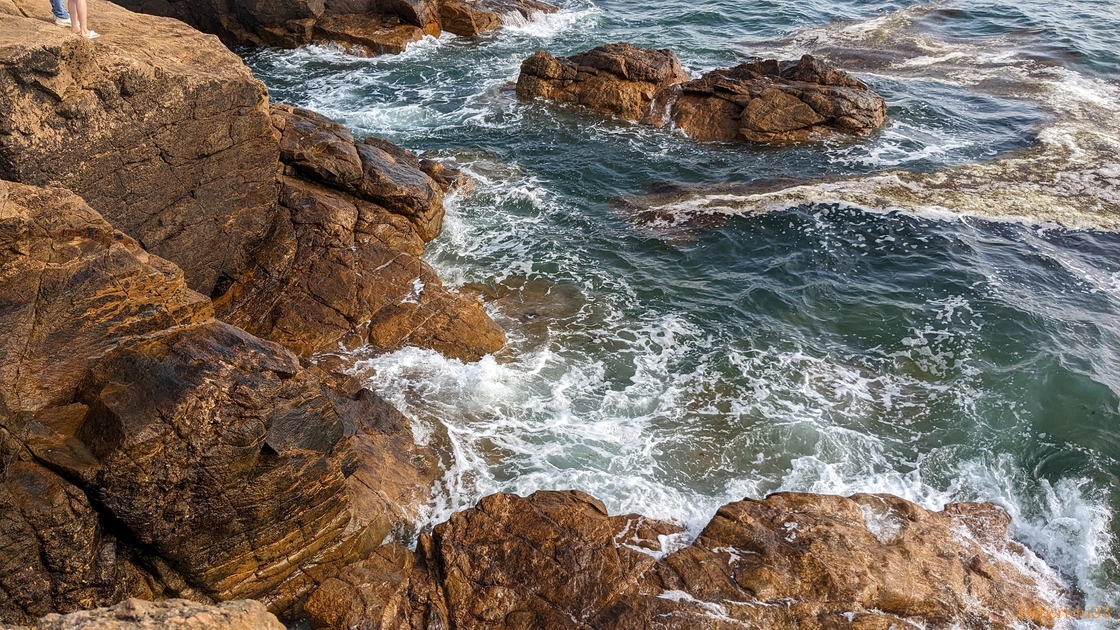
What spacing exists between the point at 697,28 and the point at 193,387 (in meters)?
25.2

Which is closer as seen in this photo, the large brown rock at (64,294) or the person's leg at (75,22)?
the large brown rock at (64,294)

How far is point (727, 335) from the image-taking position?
13195 millimetres

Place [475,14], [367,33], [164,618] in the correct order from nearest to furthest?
[164,618] → [367,33] → [475,14]

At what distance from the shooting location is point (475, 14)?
27234mm

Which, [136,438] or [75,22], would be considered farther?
[75,22]

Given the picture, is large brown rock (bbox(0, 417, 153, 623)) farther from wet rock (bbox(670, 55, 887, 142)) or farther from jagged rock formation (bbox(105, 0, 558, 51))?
jagged rock formation (bbox(105, 0, 558, 51))

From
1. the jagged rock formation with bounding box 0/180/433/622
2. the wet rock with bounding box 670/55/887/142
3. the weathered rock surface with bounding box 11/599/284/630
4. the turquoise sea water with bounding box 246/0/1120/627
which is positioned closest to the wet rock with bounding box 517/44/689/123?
the turquoise sea water with bounding box 246/0/1120/627

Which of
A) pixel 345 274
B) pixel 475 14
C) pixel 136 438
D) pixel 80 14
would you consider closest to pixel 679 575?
pixel 136 438

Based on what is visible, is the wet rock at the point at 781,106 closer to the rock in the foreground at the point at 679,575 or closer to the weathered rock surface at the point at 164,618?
the rock in the foreground at the point at 679,575

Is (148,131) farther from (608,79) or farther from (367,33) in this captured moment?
(367,33)

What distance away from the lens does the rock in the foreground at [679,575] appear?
24.7ft

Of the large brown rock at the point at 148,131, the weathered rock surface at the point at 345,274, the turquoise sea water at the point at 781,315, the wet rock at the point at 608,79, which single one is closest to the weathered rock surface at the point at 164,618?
the turquoise sea water at the point at 781,315

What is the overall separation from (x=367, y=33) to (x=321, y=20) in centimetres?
191

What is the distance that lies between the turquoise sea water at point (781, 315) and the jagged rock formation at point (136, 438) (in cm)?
252
